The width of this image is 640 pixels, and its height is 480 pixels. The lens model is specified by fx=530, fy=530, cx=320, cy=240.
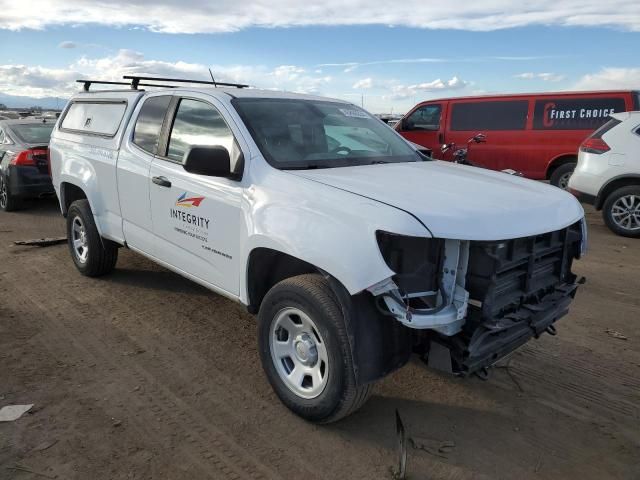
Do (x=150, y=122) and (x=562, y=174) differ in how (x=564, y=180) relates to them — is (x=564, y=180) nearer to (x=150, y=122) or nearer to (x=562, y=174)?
(x=562, y=174)

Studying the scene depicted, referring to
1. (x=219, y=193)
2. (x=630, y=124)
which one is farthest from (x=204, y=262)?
(x=630, y=124)

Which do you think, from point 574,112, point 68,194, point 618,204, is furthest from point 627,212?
point 68,194

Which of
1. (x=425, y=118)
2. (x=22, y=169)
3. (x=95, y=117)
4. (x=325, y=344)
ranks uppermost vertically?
(x=95, y=117)

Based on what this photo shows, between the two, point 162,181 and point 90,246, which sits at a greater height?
point 162,181

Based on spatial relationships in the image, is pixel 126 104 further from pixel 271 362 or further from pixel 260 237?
pixel 271 362

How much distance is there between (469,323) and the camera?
2699 millimetres

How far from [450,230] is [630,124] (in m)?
6.79

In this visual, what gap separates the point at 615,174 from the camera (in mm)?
7883

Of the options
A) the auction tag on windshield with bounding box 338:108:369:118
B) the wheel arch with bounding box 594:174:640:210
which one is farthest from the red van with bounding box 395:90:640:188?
the auction tag on windshield with bounding box 338:108:369:118

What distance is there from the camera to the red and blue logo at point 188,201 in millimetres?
3711

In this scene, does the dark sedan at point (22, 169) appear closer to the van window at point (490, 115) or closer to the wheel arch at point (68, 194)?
the wheel arch at point (68, 194)

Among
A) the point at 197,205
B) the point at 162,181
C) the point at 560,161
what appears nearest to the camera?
the point at 197,205

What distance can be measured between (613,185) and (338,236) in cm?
693

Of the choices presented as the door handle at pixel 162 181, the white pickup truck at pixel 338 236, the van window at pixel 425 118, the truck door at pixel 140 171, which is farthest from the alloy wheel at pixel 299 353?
the van window at pixel 425 118
